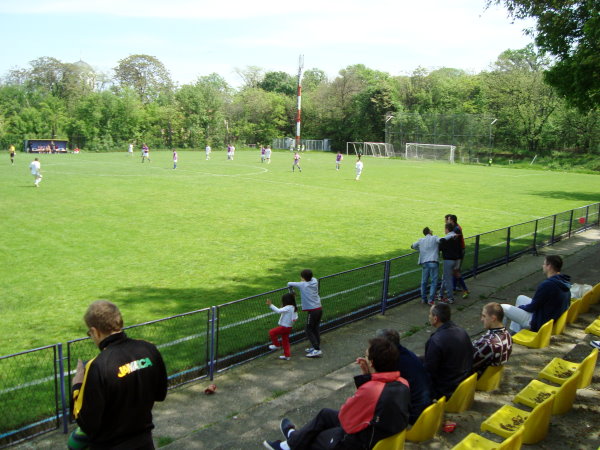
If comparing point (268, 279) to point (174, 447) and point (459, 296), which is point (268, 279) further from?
point (174, 447)

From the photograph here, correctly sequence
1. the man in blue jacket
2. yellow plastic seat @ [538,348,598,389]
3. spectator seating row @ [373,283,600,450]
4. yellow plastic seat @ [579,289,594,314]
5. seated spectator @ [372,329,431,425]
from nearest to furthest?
spectator seating row @ [373,283,600,450] → seated spectator @ [372,329,431,425] → yellow plastic seat @ [538,348,598,389] → the man in blue jacket → yellow plastic seat @ [579,289,594,314]

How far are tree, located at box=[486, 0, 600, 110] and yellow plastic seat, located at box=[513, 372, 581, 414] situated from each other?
522 inches

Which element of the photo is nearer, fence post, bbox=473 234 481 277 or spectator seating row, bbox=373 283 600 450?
spectator seating row, bbox=373 283 600 450

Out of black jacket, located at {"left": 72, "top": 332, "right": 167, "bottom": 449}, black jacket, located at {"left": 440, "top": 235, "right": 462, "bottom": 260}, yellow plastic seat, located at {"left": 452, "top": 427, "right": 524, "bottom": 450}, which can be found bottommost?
yellow plastic seat, located at {"left": 452, "top": 427, "right": 524, "bottom": 450}

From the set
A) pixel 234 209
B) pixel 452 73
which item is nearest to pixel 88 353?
pixel 234 209

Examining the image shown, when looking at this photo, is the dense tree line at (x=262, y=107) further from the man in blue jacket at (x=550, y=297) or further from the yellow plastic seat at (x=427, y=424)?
the yellow plastic seat at (x=427, y=424)

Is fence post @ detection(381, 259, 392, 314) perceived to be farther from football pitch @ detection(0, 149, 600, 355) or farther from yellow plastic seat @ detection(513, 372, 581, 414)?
yellow plastic seat @ detection(513, 372, 581, 414)

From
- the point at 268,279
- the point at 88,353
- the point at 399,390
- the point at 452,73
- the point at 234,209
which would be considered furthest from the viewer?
the point at 452,73

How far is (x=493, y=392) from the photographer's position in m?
6.72

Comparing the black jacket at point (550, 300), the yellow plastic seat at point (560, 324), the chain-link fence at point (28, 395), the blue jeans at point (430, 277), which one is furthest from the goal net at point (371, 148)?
the chain-link fence at point (28, 395)

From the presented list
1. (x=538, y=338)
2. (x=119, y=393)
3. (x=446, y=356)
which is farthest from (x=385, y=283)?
(x=119, y=393)

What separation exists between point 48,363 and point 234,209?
17.2m

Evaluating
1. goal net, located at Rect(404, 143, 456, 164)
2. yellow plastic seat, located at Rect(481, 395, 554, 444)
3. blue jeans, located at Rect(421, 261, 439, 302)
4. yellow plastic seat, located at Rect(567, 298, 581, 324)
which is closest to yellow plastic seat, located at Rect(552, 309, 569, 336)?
yellow plastic seat, located at Rect(567, 298, 581, 324)

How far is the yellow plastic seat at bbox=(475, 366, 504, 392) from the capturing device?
6.59 m
